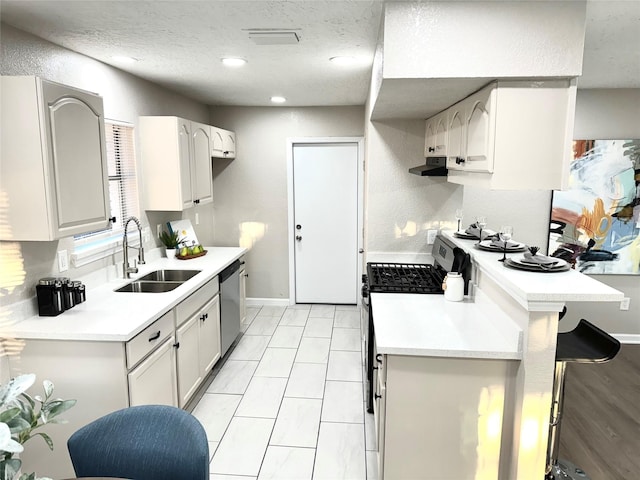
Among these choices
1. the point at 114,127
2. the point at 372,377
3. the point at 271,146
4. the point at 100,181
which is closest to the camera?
the point at 100,181

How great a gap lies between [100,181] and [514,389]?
236 centimetres

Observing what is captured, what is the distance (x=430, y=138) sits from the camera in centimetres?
326

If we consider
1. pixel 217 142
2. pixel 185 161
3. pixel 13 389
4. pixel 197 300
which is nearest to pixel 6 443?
pixel 13 389

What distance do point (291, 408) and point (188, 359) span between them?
800mm

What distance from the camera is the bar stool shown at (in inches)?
78.5

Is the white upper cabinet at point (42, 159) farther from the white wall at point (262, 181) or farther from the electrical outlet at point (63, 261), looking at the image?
the white wall at point (262, 181)

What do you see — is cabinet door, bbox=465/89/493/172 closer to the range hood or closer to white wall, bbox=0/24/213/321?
the range hood

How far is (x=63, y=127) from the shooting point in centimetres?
210

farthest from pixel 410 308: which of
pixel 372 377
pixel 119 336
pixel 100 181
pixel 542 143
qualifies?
pixel 100 181

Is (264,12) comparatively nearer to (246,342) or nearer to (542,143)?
(542,143)

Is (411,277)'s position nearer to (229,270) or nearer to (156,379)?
(229,270)

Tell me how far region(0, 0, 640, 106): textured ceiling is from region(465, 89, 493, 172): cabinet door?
1.84 feet

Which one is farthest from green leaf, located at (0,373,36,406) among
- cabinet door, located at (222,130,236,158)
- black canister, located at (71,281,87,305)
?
cabinet door, located at (222,130,236,158)

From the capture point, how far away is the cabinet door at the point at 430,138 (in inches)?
124
